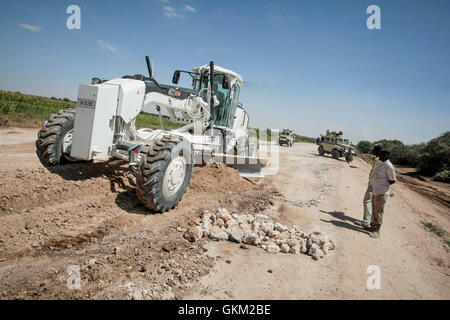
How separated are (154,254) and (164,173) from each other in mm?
1254

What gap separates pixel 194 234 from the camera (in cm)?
379

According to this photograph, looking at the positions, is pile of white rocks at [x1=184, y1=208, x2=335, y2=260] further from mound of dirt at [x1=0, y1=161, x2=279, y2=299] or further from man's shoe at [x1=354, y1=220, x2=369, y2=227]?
man's shoe at [x1=354, y1=220, x2=369, y2=227]

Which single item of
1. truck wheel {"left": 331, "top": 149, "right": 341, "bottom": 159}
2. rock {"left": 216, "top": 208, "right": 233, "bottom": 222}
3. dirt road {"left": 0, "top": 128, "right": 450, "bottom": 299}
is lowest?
dirt road {"left": 0, "top": 128, "right": 450, "bottom": 299}

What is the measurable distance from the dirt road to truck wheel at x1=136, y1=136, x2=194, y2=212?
31 cm

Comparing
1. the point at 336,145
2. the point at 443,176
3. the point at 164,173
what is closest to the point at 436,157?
the point at 443,176

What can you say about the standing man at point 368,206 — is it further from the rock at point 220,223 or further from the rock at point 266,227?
the rock at point 220,223

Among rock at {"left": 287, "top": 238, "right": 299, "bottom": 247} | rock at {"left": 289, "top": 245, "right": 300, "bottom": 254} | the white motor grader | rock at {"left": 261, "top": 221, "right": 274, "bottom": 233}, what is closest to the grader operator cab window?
the white motor grader

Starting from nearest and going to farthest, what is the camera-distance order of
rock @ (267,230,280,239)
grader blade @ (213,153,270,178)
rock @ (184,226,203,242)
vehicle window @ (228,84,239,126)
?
rock @ (184,226,203,242), rock @ (267,230,280,239), grader blade @ (213,153,270,178), vehicle window @ (228,84,239,126)

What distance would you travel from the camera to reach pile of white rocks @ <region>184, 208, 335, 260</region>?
3.88 metres
